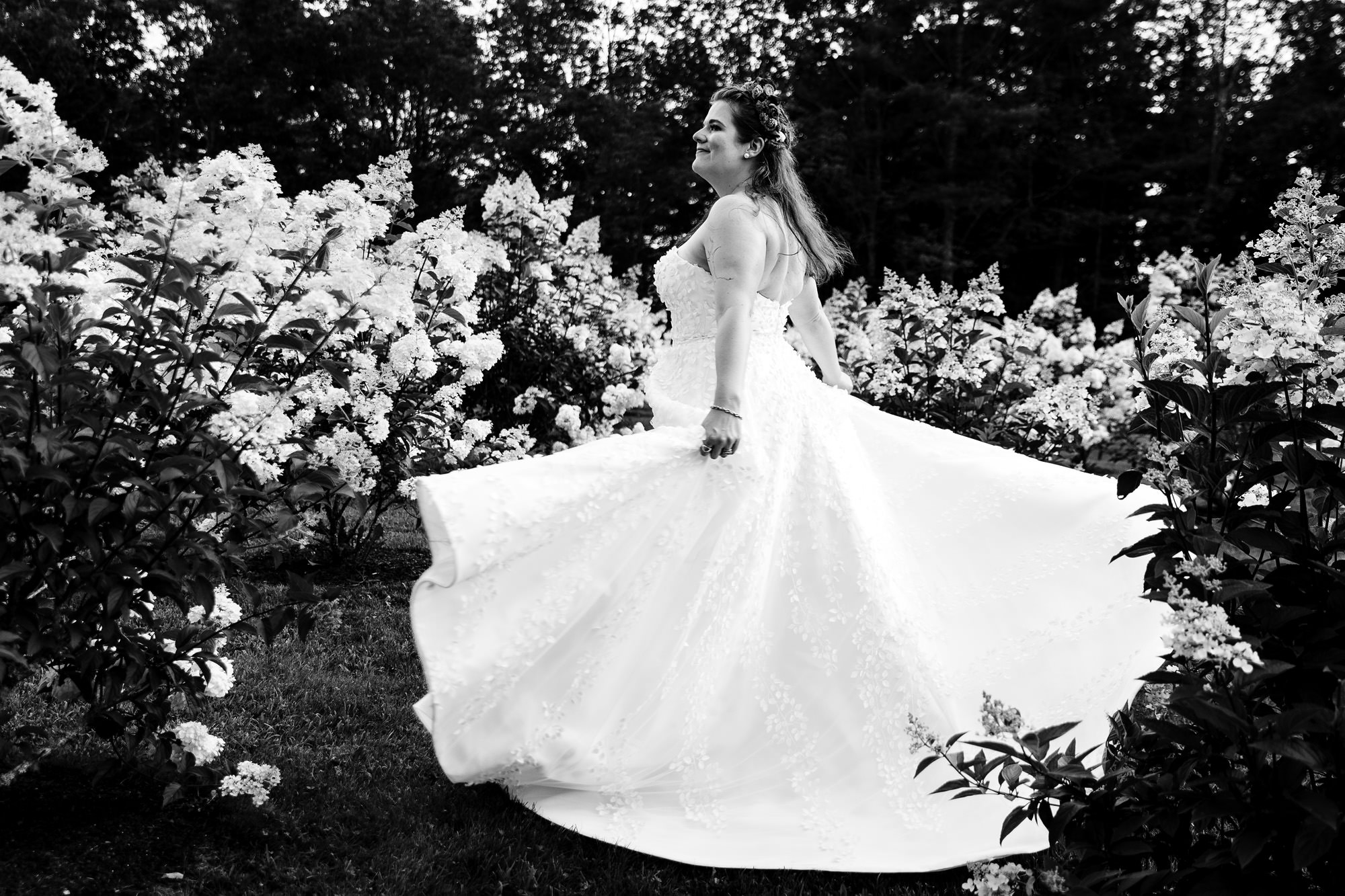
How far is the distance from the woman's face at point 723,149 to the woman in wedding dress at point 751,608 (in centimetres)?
1

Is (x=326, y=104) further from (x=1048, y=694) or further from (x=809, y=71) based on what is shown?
(x=1048, y=694)

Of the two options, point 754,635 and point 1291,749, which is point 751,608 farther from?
point 1291,749

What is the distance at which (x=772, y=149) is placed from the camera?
137 inches

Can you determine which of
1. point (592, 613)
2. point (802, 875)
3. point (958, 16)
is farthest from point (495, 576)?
point (958, 16)

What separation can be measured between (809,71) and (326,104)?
10.0m

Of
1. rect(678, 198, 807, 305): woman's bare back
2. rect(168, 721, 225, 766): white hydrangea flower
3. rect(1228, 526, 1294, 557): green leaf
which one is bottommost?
rect(168, 721, 225, 766): white hydrangea flower

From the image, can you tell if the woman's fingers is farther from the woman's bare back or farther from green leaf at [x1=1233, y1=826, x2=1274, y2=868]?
green leaf at [x1=1233, y1=826, x2=1274, y2=868]

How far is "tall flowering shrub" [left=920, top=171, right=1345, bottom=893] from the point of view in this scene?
149 centimetres

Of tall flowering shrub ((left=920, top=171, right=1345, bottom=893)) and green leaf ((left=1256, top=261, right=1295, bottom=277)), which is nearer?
tall flowering shrub ((left=920, top=171, right=1345, bottom=893))

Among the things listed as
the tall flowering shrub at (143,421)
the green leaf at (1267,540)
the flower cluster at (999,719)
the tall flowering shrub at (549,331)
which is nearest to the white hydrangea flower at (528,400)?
the tall flowering shrub at (549,331)

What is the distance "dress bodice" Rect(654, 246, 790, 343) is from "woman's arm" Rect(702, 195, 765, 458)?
0.42 feet

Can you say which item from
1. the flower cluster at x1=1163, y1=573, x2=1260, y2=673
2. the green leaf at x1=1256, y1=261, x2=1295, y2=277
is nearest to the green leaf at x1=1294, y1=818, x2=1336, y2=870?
the flower cluster at x1=1163, y1=573, x2=1260, y2=673

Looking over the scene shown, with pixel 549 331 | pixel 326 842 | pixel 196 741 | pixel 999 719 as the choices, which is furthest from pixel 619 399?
pixel 999 719

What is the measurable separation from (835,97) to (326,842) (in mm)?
21117
